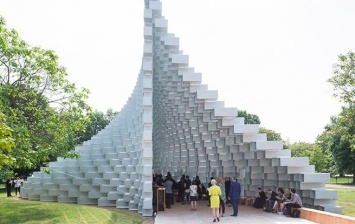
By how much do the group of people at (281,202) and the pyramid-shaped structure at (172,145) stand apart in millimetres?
613

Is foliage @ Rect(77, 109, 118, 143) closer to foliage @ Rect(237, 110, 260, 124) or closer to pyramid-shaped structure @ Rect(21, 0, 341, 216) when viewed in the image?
foliage @ Rect(237, 110, 260, 124)

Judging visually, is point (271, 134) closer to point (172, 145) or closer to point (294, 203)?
point (172, 145)

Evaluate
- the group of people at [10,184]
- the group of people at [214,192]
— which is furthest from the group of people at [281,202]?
the group of people at [10,184]

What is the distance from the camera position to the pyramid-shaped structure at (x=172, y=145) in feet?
54.7

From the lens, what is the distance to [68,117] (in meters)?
19.9

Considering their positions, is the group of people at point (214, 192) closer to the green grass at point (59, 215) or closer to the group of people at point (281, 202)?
the group of people at point (281, 202)

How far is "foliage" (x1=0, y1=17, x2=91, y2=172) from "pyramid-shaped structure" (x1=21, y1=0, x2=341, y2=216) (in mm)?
3369

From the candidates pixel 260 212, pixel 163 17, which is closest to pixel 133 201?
pixel 260 212

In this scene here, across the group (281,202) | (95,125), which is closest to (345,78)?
(281,202)

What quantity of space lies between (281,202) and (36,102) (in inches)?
443

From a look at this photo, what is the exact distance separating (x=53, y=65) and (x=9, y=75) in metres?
1.85

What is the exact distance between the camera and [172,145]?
35.2 meters

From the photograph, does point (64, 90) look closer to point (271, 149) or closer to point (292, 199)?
point (271, 149)

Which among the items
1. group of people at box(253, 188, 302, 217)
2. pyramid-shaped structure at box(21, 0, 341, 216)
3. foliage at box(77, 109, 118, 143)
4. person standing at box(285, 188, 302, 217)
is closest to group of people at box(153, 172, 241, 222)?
pyramid-shaped structure at box(21, 0, 341, 216)
